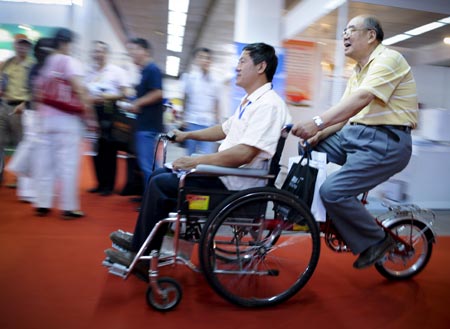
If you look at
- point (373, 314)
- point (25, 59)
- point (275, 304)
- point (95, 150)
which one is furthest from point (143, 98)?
point (373, 314)

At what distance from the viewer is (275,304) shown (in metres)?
2.14

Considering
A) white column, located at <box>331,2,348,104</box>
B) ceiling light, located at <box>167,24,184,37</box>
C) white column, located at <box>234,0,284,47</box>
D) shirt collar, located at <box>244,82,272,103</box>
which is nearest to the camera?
shirt collar, located at <box>244,82,272,103</box>

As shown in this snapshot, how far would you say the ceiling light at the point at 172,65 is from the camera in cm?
2062

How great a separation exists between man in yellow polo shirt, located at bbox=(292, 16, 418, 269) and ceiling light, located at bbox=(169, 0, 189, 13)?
7981 mm

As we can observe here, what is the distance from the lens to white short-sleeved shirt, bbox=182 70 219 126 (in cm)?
452

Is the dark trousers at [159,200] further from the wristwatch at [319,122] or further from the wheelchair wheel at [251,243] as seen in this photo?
the wristwatch at [319,122]

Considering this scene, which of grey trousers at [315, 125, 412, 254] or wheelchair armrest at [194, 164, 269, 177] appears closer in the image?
wheelchair armrest at [194, 164, 269, 177]

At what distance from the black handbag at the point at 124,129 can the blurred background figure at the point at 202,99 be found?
59 centimetres

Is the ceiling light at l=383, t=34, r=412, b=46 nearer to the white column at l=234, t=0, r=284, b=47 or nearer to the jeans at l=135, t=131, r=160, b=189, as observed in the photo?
the white column at l=234, t=0, r=284, b=47

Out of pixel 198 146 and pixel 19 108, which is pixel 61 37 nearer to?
pixel 19 108

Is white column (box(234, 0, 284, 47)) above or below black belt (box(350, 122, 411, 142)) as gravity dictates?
above

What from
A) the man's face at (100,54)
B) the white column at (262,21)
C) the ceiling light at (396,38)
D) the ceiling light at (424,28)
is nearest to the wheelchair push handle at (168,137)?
the man's face at (100,54)

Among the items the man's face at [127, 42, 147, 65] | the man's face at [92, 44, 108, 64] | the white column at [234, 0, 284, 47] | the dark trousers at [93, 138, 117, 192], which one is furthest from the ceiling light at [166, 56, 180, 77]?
the man's face at [127, 42, 147, 65]

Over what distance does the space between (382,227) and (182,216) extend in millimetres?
1102
